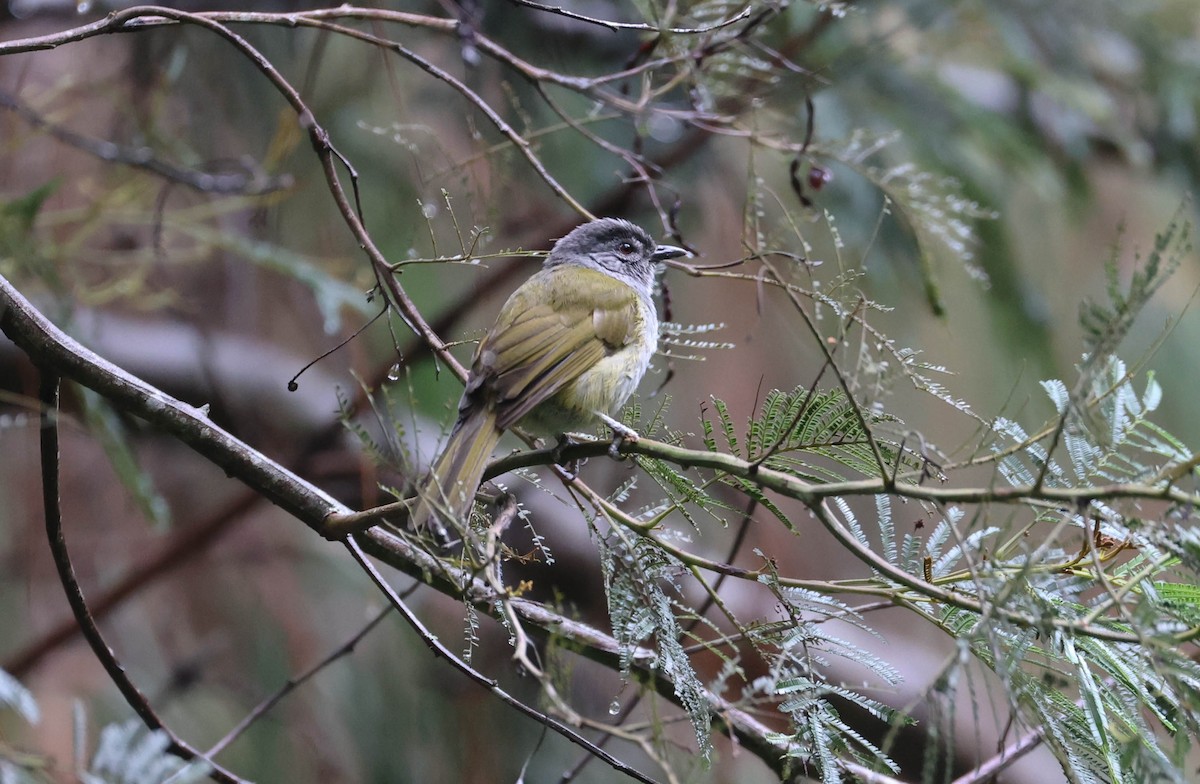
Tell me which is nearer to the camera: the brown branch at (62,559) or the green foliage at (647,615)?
the green foliage at (647,615)

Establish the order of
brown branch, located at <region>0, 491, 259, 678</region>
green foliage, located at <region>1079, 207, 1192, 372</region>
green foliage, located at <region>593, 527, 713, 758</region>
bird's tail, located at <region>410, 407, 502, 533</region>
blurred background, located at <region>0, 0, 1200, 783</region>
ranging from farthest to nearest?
blurred background, located at <region>0, 0, 1200, 783</region> < brown branch, located at <region>0, 491, 259, 678</region> < green foliage, located at <region>593, 527, 713, 758</region> < bird's tail, located at <region>410, 407, 502, 533</region> < green foliage, located at <region>1079, 207, 1192, 372</region>

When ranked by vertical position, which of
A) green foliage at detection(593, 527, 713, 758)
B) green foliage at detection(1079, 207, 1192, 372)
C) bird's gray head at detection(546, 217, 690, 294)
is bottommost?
green foliage at detection(593, 527, 713, 758)

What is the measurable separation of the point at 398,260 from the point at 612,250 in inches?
66.4

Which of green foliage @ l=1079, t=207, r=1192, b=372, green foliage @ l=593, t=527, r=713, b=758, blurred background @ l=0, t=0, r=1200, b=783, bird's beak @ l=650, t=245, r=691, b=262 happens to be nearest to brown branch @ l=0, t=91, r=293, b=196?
blurred background @ l=0, t=0, r=1200, b=783

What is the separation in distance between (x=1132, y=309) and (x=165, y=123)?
219 inches

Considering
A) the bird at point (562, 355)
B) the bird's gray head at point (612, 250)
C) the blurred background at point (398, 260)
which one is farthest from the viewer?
the blurred background at point (398, 260)

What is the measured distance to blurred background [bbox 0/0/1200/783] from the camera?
470cm

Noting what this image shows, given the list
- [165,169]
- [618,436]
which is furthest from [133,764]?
[165,169]

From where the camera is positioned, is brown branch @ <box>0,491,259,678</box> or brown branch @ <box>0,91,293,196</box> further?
brown branch @ <box>0,491,259,678</box>

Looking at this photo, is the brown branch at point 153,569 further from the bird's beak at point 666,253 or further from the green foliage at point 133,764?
the green foliage at point 133,764

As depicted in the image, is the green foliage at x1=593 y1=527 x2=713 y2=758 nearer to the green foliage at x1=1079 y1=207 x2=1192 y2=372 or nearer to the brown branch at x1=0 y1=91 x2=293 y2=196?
the green foliage at x1=1079 y1=207 x2=1192 y2=372

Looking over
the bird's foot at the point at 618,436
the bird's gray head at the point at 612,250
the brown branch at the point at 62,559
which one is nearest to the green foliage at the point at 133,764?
the brown branch at the point at 62,559

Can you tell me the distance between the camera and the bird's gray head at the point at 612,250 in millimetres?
3805

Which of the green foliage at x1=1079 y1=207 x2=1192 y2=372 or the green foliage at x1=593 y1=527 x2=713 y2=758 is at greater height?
the green foliage at x1=1079 y1=207 x2=1192 y2=372
